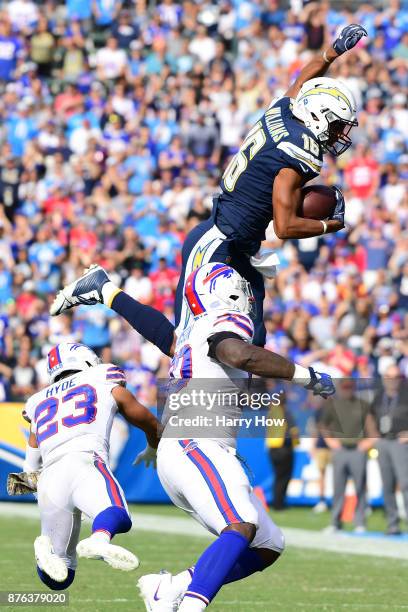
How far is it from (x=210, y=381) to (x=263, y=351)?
0.37m

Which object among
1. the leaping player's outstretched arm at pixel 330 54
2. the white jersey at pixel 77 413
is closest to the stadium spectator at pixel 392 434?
the leaping player's outstretched arm at pixel 330 54

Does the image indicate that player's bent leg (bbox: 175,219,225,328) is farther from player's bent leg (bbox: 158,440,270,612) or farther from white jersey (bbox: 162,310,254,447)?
player's bent leg (bbox: 158,440,270,612)

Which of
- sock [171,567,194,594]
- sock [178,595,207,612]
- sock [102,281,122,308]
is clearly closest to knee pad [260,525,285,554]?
sock [171,567,194,594]

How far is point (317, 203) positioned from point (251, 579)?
375cm

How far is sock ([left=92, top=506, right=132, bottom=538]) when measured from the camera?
6.99 metres

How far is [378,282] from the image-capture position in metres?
17.7

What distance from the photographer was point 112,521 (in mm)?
7066

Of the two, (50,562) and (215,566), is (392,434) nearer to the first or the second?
(50,562)

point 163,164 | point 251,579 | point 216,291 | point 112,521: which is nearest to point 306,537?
point 251,579

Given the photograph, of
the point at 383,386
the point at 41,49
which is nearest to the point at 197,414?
the point at 383,386

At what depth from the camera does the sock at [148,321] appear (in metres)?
8.24

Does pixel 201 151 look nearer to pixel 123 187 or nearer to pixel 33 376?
pixel 123 187

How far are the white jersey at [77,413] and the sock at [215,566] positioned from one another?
1474 millimetres

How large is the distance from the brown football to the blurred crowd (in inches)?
323
